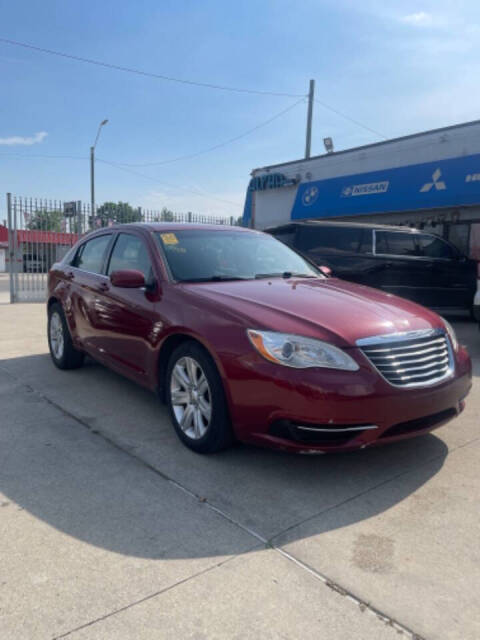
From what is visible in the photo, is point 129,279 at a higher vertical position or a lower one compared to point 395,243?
lower

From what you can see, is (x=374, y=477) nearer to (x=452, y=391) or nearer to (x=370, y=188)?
(x=452, y=391)

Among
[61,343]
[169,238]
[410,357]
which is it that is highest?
[169,238]

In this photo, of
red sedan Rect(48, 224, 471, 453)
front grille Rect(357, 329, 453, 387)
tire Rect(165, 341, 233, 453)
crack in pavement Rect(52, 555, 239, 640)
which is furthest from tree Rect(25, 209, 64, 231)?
crack in pavement Rect(52, 555, 239, 640)

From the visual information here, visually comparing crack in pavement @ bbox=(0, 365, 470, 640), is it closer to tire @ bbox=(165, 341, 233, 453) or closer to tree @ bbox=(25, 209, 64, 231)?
tire @ bbox=(165, 341, 233, 453)

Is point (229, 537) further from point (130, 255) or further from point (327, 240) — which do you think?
point (327, 240)

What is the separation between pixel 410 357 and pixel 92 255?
338cm

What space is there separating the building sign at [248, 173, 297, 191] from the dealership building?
3.3 inches

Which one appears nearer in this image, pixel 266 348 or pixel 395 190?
pixel 266 348

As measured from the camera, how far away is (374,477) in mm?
3119

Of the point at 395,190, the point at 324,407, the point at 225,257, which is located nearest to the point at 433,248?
the point at 395,190

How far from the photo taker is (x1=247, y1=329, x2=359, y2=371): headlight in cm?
286

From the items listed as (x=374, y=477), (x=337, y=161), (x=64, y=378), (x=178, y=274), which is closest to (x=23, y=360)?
(x=64, y=378)

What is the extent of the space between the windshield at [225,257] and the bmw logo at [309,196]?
1107cm

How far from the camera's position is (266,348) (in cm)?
294
